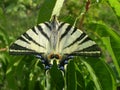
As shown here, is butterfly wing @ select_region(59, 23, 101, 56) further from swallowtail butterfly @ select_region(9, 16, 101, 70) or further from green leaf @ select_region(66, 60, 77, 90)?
green leaf @ select_region(66, 60, 77, 90)

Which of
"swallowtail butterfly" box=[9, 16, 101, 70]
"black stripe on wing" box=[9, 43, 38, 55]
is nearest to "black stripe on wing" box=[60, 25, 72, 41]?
"swallowtail butterfly" box=[9, 16, 101, 70]

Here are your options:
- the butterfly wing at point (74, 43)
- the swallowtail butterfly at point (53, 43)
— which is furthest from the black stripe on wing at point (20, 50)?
the butterfly wing at point (74, 43)

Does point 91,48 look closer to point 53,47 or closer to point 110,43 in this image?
point 53,47

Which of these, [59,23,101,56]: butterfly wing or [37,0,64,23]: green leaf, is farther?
[37,0,64,23]: green leaf

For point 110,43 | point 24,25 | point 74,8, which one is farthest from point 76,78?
point 24,25

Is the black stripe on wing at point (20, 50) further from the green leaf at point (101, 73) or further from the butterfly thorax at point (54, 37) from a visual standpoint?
the green leaf at point (101, 73)

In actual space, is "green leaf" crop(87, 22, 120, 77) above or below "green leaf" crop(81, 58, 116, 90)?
above
